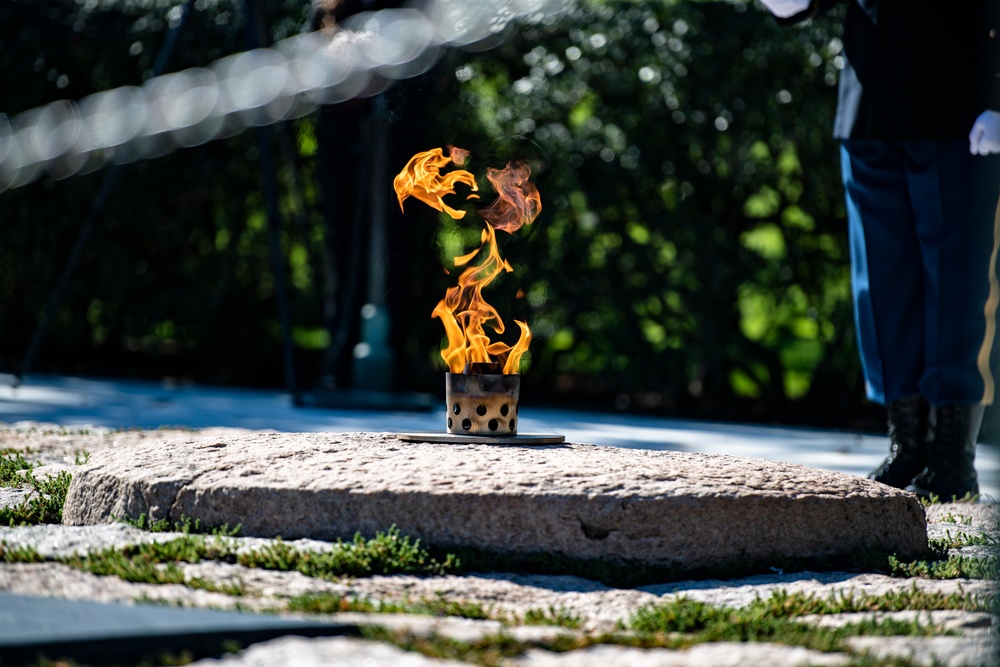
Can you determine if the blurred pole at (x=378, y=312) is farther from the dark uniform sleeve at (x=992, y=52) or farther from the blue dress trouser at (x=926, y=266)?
the dark uniform sleeve at (x=992, y=52)

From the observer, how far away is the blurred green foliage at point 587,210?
6.37 meters

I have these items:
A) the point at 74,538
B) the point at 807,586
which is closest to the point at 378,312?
the point at 74,538

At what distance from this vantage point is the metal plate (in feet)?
11.1

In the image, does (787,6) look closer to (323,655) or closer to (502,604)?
(502,604)

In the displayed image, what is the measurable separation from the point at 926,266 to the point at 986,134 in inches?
19.7

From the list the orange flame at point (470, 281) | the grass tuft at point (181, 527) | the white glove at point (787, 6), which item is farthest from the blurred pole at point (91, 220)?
the grass tuft at point (181, 527)

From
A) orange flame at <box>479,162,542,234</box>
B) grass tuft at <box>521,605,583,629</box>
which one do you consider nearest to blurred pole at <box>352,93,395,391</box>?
orange flame at <box>479,162,542,234</box>

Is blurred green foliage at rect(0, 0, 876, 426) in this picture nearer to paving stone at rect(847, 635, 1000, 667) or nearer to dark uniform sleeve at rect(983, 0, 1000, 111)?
dark uniform sleeve at rect(983, 0, 1000, 111)

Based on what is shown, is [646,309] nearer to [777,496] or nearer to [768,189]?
[768,189]

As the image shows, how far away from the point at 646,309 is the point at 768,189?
0.90 metres

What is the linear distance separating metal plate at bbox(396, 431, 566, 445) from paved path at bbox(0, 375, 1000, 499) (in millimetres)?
1028

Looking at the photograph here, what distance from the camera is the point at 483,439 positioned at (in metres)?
3.42

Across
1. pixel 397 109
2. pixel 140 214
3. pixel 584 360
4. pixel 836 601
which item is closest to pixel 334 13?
pixel 397 109

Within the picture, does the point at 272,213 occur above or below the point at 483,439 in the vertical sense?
above
